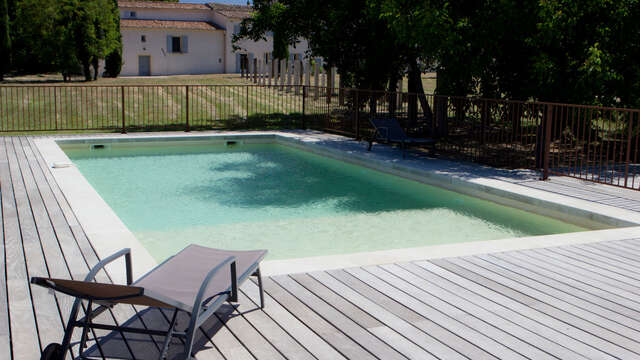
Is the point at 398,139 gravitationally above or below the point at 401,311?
above

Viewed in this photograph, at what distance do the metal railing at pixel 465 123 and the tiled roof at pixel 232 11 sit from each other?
80.0 feet

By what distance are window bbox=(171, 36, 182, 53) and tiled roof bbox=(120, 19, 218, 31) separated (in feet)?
2.57

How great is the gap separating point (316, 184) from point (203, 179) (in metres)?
2.03

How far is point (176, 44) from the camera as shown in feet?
149

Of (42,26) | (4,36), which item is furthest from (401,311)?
(4,36)

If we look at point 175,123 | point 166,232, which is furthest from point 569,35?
point 175,123

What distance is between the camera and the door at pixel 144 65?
44125 mm

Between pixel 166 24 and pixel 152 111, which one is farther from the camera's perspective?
pixel 166 24

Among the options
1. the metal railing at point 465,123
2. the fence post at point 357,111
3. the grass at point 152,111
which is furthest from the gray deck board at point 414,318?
the grass at point 152,111

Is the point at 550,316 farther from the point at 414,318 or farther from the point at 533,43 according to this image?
the point at 533,43

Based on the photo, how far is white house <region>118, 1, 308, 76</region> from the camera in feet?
145

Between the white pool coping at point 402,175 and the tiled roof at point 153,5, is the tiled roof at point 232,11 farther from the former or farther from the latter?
the white pool coping at point 402,175

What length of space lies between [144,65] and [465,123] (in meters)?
36.5

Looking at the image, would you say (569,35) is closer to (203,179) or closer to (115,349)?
(203,179)
